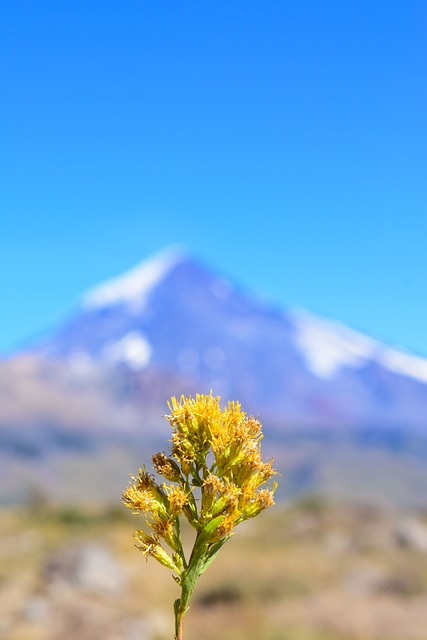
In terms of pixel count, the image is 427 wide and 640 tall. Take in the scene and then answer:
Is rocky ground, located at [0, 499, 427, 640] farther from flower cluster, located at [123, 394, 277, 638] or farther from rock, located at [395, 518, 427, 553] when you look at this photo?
flower cluster, located at [123, 394, 277, 638]

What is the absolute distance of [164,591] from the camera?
38.6 m

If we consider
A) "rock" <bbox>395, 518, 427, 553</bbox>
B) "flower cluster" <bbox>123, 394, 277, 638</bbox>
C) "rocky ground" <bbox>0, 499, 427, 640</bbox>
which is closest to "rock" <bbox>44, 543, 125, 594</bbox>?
"rocky ground" <bbox>0, 499, 427, 640</bbox>

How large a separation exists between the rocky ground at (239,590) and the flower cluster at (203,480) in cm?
2518

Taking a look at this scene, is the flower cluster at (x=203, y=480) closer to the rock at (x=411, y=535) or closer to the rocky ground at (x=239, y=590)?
the rocky ground at (x=239, y=590)

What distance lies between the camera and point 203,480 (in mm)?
4297

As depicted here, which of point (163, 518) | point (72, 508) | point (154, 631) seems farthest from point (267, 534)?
point (163, 518)

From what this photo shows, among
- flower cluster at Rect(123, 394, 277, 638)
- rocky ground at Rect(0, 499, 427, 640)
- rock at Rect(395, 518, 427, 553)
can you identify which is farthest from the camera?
rock at Rect(395, 518, 427, 553)

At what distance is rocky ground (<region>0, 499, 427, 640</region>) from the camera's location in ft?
101

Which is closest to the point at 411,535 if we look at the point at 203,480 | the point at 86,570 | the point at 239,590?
the point at 239,590

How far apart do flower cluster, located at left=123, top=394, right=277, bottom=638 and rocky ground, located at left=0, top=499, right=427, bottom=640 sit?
2518 cm

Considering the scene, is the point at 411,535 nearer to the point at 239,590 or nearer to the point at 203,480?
the point at 239,590

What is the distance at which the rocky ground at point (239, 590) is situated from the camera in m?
30.7

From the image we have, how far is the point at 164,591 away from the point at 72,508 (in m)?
38.3

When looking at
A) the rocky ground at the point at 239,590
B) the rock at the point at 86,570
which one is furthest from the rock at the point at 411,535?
the rock at the point at 86,570
